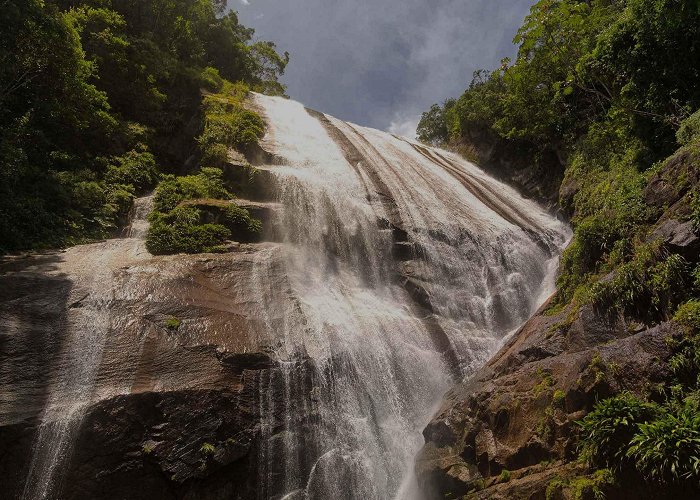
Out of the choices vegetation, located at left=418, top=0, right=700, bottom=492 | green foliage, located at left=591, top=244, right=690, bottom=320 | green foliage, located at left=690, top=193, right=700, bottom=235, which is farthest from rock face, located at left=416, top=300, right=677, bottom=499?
green foliage, located at left=690, top=193, right=700, bottom=235

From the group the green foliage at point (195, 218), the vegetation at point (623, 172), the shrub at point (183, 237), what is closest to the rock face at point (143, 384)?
the shrub at point (183, 237)

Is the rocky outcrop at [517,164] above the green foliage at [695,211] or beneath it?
above

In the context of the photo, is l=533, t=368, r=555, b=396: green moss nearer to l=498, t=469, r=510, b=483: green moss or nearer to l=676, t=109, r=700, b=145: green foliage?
l=498, t=469, r=510, b=483: green moss

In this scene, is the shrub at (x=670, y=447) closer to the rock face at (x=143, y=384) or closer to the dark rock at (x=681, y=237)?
the dark rock at (x=681, y=237)

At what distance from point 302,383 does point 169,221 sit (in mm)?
6993

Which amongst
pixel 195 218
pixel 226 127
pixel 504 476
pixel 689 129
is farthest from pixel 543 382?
pixel 226 127

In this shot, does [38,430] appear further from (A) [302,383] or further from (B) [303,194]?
(B) [303,194]

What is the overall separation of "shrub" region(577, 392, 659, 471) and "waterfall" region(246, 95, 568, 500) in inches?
163

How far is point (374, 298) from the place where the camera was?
555 inches

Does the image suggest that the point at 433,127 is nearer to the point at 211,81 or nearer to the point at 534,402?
the point at 211,81

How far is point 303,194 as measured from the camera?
16562 mm

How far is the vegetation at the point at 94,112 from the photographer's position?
1363 cm

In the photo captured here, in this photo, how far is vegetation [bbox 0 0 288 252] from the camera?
13.6 metres

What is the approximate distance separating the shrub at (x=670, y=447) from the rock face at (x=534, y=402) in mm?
899
